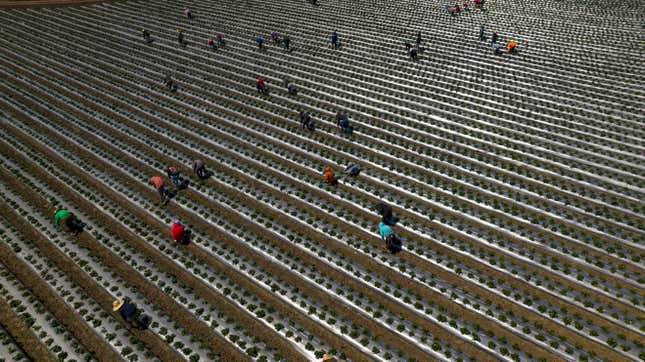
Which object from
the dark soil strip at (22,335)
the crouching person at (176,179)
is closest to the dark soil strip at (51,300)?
the dark soil strip at (22,335)

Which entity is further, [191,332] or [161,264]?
[161,264]

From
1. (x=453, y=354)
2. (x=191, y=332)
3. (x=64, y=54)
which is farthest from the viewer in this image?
(x=64, y=54)

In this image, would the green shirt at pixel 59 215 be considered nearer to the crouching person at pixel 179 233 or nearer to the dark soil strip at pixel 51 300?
the dark soil strip at pixel 51 300

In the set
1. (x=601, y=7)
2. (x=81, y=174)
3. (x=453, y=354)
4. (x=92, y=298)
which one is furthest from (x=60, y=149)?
(x=601, y=7)

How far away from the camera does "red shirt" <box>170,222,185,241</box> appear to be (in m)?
17.9

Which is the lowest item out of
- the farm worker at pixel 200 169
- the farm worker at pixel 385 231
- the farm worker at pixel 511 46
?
the farm worker at pixel 200 169

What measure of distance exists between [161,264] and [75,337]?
4264 mm

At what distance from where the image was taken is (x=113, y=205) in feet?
68.0

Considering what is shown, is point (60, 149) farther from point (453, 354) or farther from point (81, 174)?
point (453, 354)

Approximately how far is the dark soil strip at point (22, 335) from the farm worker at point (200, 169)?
1044cm

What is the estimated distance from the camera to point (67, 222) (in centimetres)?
1848

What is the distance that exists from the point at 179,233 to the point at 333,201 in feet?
27.0

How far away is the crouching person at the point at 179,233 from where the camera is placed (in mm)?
17938

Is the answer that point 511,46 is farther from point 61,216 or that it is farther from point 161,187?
point 61,216
